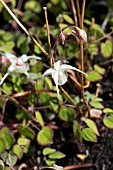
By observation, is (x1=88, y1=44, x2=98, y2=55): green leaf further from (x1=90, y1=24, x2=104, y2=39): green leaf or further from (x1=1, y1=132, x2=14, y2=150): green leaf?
(x1=1, y1=132, x2=14, y2=150): green leaf

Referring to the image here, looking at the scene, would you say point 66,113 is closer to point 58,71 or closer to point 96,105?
point 96,105

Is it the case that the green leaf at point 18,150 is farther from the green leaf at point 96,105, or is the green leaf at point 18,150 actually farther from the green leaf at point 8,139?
the green leaf at point 96,105

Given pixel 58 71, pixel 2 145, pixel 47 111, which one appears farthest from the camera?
pixel 47 111

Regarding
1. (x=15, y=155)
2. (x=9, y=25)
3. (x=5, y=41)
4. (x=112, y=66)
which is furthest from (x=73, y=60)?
(x=15, y=155)

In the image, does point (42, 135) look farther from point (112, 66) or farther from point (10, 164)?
point (112, 66)

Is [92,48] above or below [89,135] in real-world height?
above

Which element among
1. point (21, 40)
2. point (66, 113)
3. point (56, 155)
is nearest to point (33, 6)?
point (21, 40)
